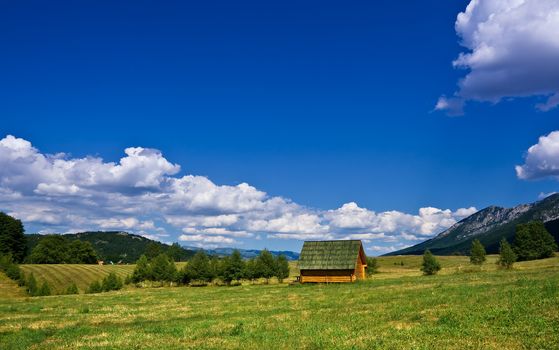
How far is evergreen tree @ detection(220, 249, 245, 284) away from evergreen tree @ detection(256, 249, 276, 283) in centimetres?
333

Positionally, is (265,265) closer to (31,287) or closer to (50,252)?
(31,287)

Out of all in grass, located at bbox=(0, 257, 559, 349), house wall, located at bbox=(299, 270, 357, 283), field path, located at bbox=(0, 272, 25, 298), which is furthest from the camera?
house wall, located at bbox=(299, 270, 357, 283)

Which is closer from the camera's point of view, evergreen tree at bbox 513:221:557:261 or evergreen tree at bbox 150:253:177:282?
evergreen tree at bbox 150:253:177:282

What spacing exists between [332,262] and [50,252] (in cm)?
9502

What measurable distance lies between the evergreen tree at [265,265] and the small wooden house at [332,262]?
53.2 ft

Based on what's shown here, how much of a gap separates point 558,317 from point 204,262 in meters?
81.7

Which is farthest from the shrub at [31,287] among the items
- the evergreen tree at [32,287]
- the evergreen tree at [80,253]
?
the evergreen tree at [80,253]

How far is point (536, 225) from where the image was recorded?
11050 cm

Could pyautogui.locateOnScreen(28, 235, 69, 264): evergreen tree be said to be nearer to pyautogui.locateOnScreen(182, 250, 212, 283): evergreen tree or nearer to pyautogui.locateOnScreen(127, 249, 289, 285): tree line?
pyautogui.locateOnScreen(127, 249, 289, 285): tree line

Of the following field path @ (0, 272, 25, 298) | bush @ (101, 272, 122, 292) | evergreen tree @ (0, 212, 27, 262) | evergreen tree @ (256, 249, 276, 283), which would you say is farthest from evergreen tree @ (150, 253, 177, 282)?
evergreen tree @ (0, 212, 27, 262)

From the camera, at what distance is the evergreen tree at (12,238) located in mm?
117438

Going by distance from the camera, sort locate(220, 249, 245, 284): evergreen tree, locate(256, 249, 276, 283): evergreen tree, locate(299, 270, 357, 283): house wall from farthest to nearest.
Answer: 1. locate(220, 249, 245, 284): evergreen tree
2. locate(256, 249, 276, 283): evergreen tree
3. locate(299, 270, 357, 283): house wall

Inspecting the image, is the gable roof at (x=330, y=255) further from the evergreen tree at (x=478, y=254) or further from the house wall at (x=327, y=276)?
the evergreen tree at (x=478, y=254)

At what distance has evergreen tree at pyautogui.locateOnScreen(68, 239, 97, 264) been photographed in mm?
133000
